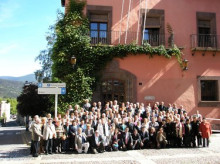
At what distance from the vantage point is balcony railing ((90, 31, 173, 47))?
611 inches

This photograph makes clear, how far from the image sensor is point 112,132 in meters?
10.6

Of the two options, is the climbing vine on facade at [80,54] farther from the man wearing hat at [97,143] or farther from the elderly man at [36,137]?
the elderly man at [36,137]

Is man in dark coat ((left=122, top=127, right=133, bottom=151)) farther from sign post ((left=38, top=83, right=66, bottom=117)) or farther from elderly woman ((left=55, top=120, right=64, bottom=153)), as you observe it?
sign post ((left=38, top=83, right=66, bottom=117))

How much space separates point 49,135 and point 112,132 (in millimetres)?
2704

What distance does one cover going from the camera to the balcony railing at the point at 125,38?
611 inches

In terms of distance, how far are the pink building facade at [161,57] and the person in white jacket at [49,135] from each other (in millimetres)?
5074

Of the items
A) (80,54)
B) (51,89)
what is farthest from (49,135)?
(80,54)

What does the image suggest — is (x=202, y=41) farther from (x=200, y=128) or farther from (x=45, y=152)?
(x=45, y=152)

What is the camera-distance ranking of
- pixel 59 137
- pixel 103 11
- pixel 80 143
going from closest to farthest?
pixel 80 143, pixel 59 137, pixel 103 11

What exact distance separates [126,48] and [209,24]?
6.66 meters

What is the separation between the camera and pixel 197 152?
32.5ft

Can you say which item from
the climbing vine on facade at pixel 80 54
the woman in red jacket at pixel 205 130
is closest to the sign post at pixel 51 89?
the climbing vine on facade at pixel 80 54

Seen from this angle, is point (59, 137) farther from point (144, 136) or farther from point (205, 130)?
point (205, 130)

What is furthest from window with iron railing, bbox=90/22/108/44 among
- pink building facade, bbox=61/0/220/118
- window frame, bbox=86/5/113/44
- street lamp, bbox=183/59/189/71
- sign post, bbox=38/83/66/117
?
street lamp, bbox=183/59/189/71
